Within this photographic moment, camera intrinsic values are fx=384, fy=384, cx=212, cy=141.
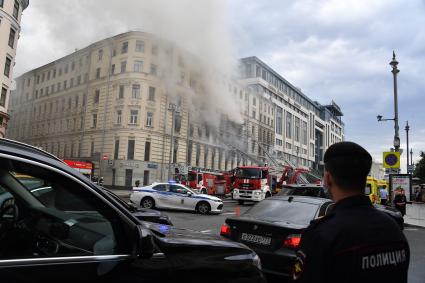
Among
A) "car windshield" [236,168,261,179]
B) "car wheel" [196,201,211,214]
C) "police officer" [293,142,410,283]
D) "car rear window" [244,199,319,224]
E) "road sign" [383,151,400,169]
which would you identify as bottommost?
"car wheel" [196,201,211,214]

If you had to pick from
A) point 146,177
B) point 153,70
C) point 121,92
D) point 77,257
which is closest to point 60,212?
point 77,257

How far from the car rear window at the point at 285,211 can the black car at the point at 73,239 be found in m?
3.52

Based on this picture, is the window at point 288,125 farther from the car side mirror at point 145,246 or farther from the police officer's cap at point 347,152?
the police officer's cap at point 347,152

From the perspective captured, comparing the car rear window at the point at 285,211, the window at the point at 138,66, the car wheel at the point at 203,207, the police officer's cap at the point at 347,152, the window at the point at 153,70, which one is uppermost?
the window at the point at 138,66

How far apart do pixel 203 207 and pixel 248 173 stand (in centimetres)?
887

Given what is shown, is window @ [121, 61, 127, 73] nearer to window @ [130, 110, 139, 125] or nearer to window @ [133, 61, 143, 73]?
Answer: window @ [133, 61, 143, 73]

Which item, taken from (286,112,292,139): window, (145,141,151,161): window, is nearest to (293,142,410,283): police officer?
(145,141,151,161): window

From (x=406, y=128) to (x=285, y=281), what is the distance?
1419 inches

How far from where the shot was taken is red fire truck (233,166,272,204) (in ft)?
83.1

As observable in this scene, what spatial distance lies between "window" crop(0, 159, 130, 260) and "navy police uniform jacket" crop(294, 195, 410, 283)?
1.12 metres

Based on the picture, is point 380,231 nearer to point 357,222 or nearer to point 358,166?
point 357,222

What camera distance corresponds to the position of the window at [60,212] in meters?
2.05

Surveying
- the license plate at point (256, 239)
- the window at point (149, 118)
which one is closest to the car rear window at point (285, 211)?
the license plate at point (256, 239)

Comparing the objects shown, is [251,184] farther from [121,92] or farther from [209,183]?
[121,92]
